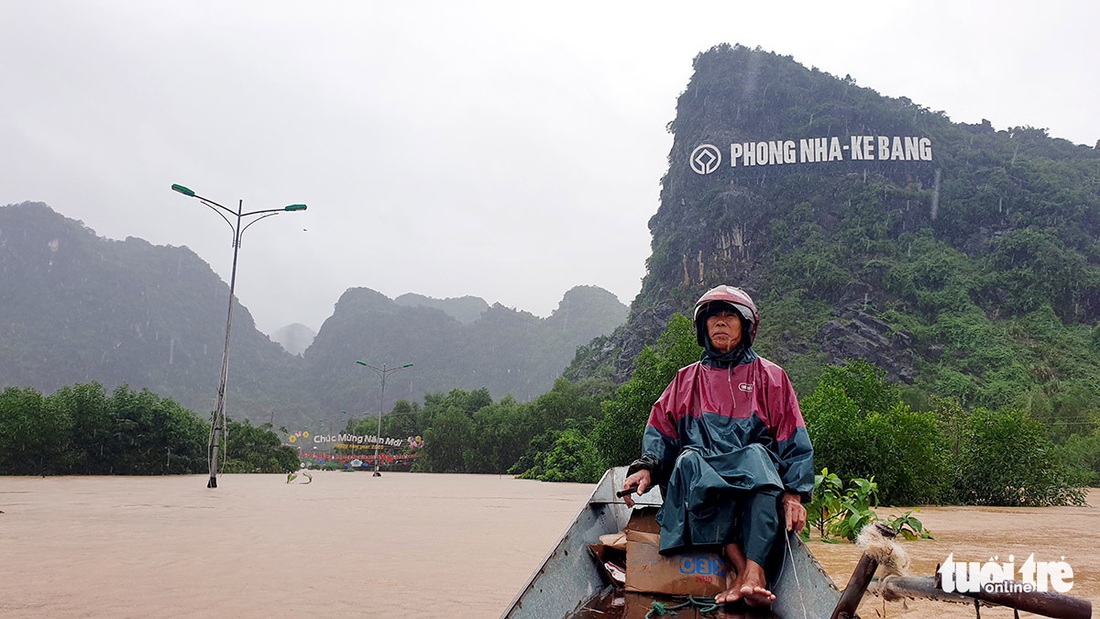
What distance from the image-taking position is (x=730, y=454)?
2.93 m

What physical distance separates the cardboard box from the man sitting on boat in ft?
0.26

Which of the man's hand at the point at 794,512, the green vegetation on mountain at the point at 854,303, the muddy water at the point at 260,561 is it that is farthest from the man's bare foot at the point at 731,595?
the green vegetation on mountain at the point at 854,303

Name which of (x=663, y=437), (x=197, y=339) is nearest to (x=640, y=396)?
(x=663, y=437)

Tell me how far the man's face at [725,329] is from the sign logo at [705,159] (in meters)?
68.8

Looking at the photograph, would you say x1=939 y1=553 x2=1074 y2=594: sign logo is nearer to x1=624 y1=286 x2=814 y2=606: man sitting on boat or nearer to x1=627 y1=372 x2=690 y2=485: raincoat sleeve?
x1=624 y1=286 x2=814 y2=606: man sitting on boat

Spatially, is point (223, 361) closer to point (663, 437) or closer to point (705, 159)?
point (663, 437)

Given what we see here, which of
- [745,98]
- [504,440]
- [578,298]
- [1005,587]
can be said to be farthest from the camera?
[578,298]

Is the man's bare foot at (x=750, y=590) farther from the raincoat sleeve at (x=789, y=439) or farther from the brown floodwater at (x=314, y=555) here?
the brown floodwater at (x=314, y=555)

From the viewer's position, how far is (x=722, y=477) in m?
2.86

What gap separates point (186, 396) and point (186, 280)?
31.8m

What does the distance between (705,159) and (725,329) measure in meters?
69.7

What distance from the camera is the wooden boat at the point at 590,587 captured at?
105 inches

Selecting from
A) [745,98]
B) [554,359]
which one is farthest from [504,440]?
[554,359]

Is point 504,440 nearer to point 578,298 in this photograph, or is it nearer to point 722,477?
point 722,477
